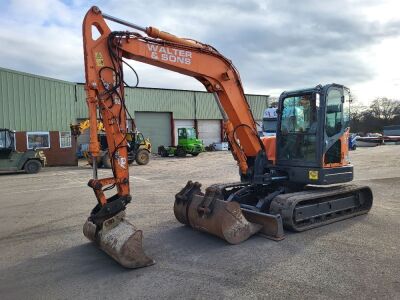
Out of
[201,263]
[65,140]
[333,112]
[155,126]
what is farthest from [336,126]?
[155,126]

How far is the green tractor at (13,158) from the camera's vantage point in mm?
19219

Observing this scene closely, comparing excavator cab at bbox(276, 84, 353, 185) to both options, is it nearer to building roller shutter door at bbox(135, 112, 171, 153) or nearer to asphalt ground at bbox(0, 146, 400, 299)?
asphalt ground at bbox(0, 146, 400, 299)

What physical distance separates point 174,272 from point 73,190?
29.3 ft

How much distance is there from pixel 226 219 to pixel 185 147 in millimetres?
25320

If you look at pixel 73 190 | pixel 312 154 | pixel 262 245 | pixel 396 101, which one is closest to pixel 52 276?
pixel 262 245

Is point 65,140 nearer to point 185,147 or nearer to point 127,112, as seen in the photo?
point 185,147

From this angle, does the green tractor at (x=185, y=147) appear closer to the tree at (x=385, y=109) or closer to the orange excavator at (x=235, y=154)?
the orange excavator at (x=235, y=154)

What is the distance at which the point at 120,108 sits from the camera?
19.3 ft

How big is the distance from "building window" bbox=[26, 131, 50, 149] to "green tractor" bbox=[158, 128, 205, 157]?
1006cm

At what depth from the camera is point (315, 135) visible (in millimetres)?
7324

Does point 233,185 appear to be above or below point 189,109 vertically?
below

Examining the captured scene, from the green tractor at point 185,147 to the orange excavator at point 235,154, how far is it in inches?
905

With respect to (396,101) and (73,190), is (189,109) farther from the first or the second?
(396,101)

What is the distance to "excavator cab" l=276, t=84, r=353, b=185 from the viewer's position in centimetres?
727
